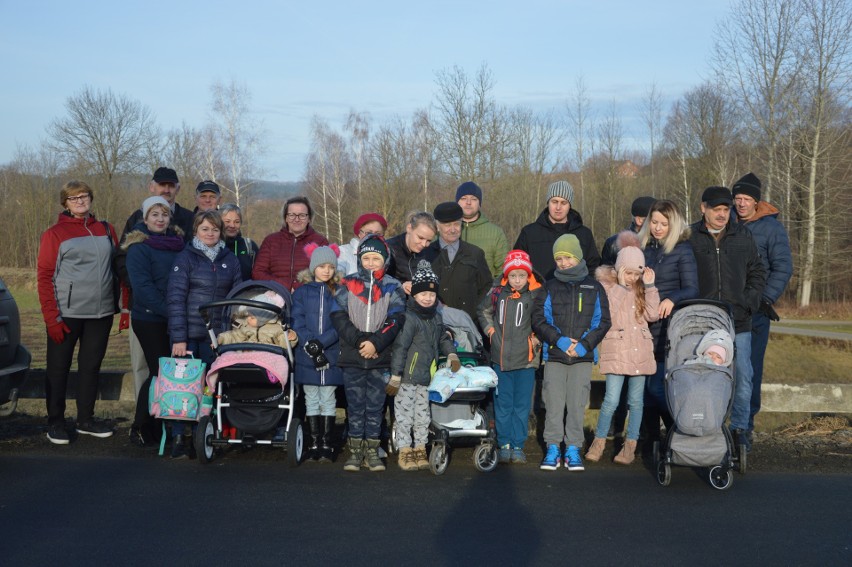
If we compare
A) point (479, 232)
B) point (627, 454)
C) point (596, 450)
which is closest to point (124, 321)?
point (479, 232)

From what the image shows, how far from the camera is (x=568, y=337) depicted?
6.36 m

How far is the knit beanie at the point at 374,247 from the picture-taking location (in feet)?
21.0

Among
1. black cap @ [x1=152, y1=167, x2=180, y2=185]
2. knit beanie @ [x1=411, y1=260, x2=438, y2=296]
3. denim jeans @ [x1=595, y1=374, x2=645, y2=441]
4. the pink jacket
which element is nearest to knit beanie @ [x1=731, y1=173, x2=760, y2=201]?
the pink jacket

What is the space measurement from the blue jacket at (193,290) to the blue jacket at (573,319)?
2727mm

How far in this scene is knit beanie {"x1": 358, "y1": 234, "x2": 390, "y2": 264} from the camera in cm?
639

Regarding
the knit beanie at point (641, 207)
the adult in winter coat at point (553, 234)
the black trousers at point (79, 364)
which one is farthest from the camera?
the knit beanie at point (641, 207)

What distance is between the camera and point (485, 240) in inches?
301

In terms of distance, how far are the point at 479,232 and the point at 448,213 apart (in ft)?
2.38

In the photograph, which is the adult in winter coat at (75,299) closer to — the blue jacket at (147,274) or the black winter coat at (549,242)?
the blue jacket at (147,274)

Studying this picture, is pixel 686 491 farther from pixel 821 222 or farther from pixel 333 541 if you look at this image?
pixel 821 222

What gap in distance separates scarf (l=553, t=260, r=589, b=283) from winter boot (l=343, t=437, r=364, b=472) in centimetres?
212

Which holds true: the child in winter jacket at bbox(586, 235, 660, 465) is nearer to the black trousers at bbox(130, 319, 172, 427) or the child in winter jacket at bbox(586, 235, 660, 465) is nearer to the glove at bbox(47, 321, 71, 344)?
the black trousers at bbox(130, 319, 172, 427)

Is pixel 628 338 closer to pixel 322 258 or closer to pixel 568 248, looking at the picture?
pixel 568 248

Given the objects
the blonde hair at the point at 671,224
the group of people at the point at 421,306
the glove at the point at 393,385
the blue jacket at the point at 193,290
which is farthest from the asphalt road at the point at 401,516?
the blonde hair at the point at 671,224
